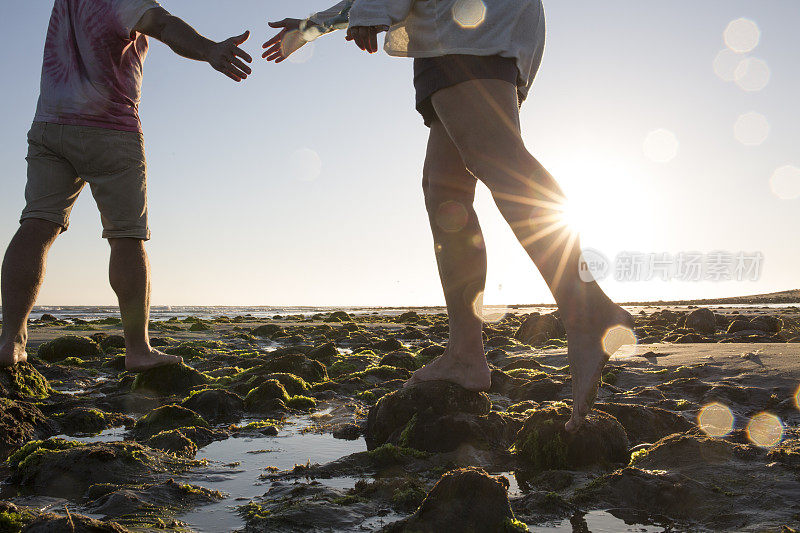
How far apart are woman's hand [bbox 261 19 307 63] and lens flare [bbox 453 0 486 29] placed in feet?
3.63

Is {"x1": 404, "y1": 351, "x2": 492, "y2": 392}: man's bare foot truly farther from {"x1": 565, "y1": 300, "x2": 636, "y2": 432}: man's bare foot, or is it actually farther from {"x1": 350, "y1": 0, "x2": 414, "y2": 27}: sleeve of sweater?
{"x1": 350, "y1": 0, "x2": 414, "y2": 27}: sleeve of sweater

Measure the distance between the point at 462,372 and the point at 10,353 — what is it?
2846 mm

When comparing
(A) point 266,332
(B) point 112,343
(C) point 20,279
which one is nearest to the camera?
(C) point 20,279

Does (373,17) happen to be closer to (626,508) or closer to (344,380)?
(626,508)

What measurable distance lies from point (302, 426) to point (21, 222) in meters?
2.31

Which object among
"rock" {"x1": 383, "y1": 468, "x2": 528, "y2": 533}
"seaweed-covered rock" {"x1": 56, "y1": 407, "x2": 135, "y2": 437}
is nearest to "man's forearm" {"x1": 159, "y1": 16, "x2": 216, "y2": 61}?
"seaweed-covered rock" {"x1": 56, "y1": 407, "x2": 135, "y2": 437}

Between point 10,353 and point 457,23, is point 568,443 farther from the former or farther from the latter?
point 10,353

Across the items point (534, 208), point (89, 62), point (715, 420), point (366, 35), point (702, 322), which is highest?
point (89, 62)

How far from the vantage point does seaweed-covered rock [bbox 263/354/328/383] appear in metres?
4.45

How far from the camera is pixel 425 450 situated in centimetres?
239

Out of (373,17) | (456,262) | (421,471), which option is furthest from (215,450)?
(373,17)

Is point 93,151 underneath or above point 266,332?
above

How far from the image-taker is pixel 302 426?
114 inches

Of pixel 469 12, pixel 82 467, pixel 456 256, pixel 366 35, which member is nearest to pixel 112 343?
pixel 82 467
